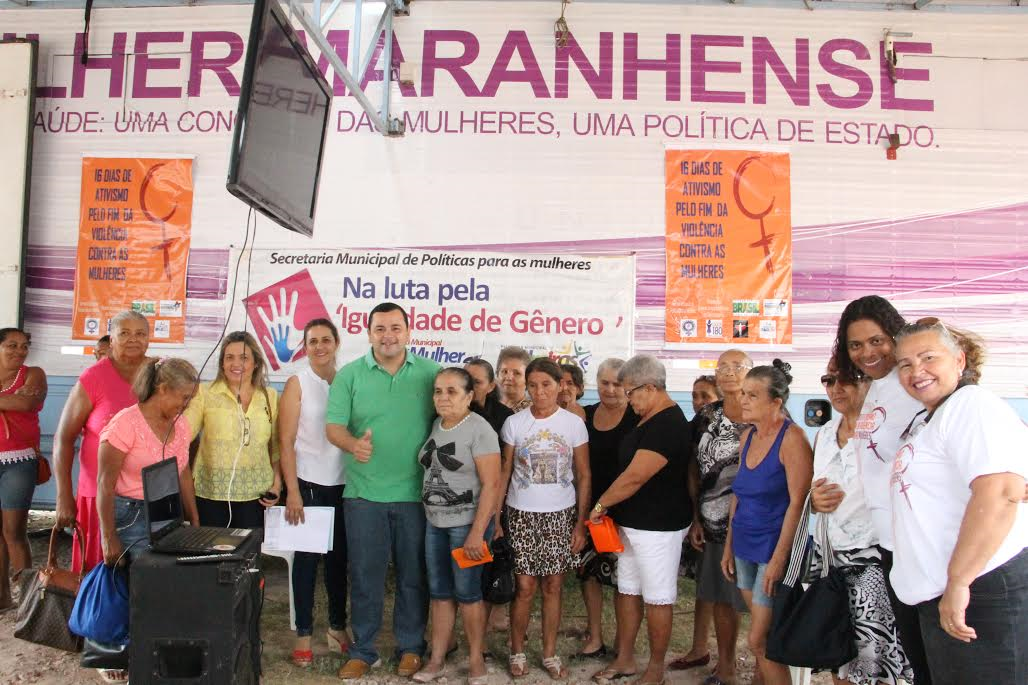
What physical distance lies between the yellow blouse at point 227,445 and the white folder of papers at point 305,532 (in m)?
0.17

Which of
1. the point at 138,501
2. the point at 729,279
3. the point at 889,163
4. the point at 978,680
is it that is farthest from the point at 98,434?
the point at 889,163

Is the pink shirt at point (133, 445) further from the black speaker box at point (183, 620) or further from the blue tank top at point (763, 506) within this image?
the blue tank top at point (763, 506)

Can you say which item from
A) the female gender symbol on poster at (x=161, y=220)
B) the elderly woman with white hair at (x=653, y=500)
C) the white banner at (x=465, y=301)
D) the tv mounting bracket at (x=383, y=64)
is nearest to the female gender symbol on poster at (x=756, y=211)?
the white banner at (x=465, y=301)

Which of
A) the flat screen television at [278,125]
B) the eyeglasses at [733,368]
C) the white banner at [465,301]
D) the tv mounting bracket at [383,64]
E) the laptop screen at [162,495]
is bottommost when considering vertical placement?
the laptop screen at [162,495]

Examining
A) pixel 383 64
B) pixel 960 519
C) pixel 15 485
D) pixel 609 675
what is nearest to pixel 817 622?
pixel 960 519

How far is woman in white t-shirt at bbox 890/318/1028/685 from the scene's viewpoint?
5.61ft

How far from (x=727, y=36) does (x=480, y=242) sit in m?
2.21

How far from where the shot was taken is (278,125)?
3.13m

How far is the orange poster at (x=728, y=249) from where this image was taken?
16.2ft

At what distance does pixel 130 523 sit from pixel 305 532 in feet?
2.33

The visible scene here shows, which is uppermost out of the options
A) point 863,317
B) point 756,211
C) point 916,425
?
point 756,211

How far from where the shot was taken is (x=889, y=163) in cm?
502

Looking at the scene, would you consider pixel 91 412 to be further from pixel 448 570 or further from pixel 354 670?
pixel 448 570

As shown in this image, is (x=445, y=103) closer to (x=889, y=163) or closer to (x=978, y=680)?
(x=889, y=163)
